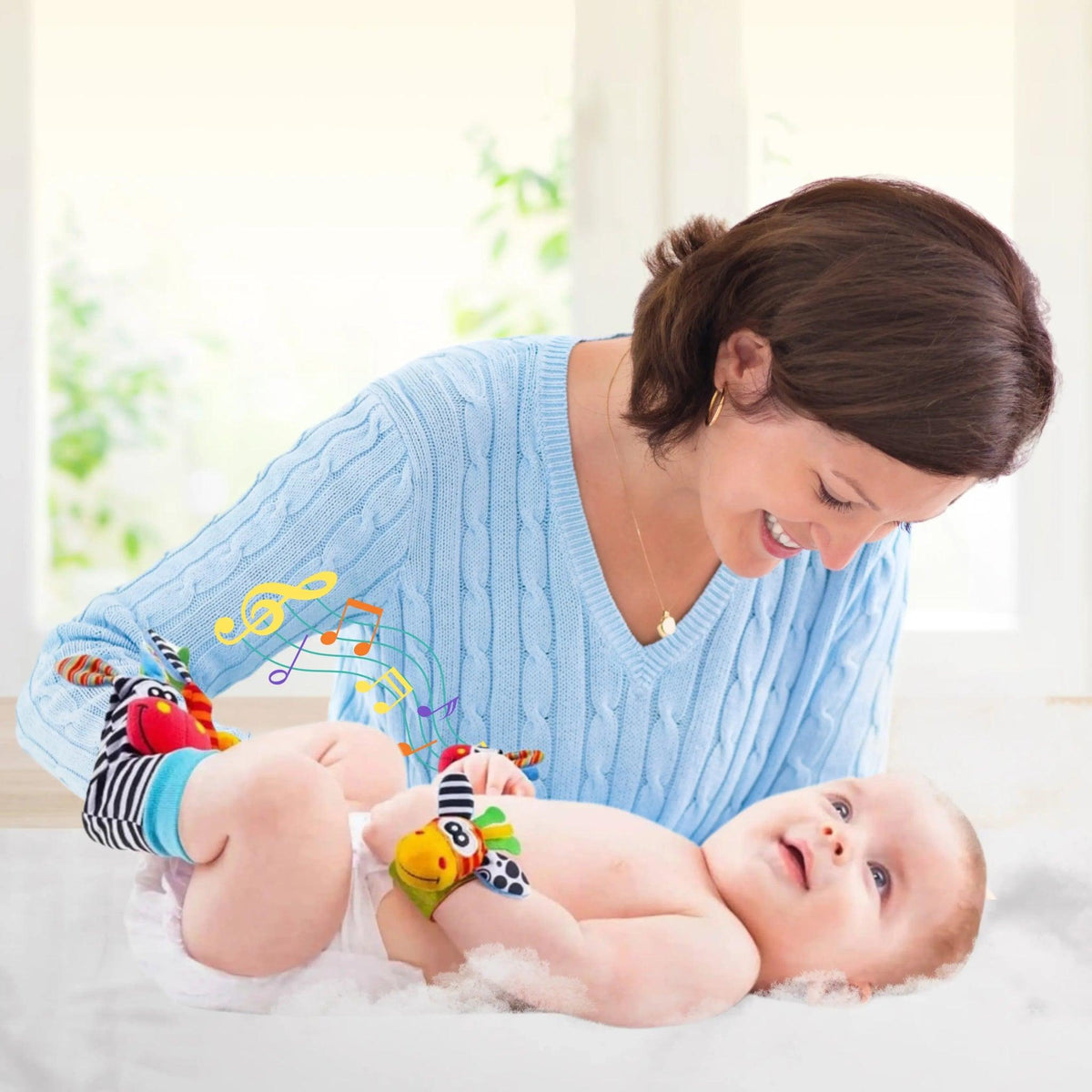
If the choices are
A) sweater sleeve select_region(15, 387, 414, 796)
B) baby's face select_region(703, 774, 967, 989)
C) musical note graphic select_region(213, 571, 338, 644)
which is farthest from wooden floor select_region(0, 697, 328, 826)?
baby's face select_region(703, 774, 967, 989)

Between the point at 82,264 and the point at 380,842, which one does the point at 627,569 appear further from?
the point at 82,264

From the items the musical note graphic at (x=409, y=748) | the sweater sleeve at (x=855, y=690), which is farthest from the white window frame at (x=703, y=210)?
the musical note graphic at (x=409, y=748)

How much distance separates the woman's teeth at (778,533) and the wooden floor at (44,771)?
478mm

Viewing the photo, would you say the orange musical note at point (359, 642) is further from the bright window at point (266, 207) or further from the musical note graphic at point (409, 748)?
the bright window at point (266, 207)

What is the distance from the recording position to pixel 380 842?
2.71ft

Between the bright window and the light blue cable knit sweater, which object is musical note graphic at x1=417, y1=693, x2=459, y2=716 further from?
the bright window

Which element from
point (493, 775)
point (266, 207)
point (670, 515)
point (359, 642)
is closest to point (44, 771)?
point (359, 642)

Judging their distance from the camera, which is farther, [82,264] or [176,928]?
[82,264]

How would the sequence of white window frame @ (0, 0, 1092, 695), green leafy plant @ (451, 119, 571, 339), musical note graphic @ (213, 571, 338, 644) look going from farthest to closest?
green leafy plant @ (451, 119, 571, 339) → white window frame @ (0, 0, 1092, 695) → musical note graphic @ (213, 571, 338, 644)

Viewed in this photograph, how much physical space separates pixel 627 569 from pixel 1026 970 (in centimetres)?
49

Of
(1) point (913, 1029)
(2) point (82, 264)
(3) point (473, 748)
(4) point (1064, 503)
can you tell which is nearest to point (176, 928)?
(3) point (473, 748)

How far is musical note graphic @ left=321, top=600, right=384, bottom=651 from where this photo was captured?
99 cm

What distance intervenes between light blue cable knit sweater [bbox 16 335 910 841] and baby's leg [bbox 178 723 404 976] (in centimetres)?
22

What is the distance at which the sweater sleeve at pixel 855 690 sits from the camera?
116 centimetres
